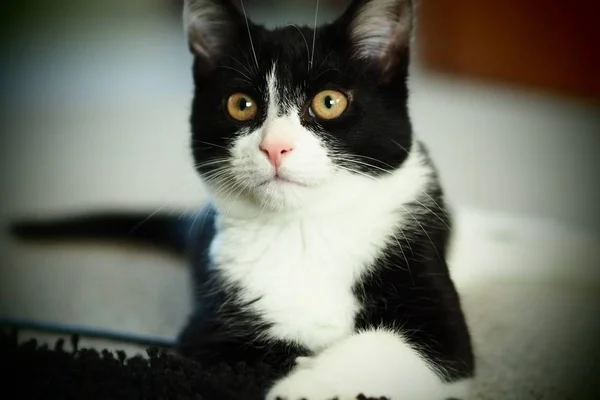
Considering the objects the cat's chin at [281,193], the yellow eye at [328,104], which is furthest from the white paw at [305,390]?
the yellow eye at [328,104]

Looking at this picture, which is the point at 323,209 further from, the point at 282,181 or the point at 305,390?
the point at 305,390

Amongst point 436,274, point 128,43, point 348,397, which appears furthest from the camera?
point 128,43

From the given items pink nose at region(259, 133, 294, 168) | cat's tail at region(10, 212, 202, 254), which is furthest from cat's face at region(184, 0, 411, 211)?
cat's tail at region(10, 212, 202, 254)

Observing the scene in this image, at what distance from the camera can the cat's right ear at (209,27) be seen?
2.92ft

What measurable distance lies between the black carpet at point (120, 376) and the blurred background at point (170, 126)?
10cm

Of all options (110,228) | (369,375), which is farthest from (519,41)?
(110,228)

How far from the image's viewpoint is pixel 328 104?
810mm

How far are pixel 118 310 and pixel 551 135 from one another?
657 mm

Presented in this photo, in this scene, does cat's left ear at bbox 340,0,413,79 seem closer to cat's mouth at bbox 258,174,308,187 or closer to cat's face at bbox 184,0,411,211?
cat's face at bbox 184,0,411,211

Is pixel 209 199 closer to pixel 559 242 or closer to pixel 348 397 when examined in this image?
pixel 348 397

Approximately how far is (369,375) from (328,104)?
0.34m

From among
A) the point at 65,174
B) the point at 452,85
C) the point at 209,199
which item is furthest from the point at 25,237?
the point at 452,85

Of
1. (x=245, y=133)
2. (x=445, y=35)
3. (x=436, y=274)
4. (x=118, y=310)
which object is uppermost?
(x=445, y=35)

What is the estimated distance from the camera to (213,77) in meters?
0.90
